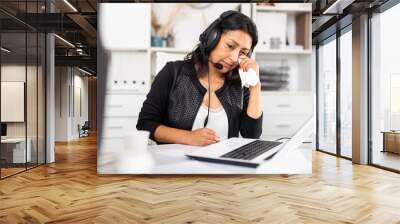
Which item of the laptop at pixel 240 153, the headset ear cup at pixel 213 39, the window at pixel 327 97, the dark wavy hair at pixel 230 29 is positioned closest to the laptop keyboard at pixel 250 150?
the laptop at pixel 240 153

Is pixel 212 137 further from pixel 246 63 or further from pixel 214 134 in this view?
pixel 246 63

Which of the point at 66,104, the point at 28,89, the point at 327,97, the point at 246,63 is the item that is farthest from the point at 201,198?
the point at 66,104

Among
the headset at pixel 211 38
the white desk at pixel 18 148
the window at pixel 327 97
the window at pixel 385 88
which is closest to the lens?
the headset at pixel 211 38

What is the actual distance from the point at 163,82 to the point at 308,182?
221 centimetres

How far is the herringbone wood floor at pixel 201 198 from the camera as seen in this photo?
3340mm

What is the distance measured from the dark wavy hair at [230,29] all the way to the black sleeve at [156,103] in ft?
1.10

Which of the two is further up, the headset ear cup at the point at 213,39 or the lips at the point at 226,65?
the headset ear cup at the point at 213,39

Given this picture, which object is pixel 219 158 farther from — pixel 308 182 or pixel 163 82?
pixel 308 182

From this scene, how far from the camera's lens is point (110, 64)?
507 centimetres

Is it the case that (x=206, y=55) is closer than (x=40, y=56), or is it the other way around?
(x=206, y=55)

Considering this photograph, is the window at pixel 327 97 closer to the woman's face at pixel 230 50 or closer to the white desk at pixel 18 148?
the woman's face at pixel 230 50

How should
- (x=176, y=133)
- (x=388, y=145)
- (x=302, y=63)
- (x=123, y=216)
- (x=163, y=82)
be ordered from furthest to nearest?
(x=388, y=145), (x=302, y=63), (x=163, y=82), (x=176, y=133), (x=123, y=216)

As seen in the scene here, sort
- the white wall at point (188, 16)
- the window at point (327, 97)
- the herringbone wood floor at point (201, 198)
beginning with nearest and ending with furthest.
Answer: the herringbone wood floor at point (201, 198)
the white wall at point (188, 16)
the window at point (327, 97)

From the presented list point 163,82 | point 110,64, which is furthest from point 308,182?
point 110,64
